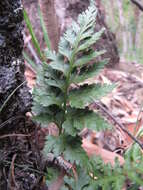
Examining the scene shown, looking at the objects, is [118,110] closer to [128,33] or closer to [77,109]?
[77,109]

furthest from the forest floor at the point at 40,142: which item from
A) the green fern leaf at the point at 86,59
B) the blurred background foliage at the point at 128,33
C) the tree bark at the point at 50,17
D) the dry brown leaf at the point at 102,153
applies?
the blurred background foliage at the point at 128,33

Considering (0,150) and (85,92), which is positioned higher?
(85,92)

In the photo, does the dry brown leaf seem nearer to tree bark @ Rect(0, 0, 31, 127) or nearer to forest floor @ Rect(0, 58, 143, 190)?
forest floor @ Rect(0, 58, 143, 190)

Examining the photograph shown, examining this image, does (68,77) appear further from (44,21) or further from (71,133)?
(44,21)

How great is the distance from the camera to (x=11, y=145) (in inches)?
42.3

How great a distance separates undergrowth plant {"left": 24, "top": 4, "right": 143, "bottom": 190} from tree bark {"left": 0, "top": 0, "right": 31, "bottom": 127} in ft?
0.17

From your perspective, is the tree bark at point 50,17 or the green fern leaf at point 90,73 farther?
the tree bark at point 50,17

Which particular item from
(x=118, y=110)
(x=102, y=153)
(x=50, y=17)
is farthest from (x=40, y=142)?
(x=118, y=110)

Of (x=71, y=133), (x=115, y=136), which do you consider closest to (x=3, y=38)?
(x=71, y=133)

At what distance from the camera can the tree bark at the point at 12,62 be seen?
90cm

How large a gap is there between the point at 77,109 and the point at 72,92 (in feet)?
0.17

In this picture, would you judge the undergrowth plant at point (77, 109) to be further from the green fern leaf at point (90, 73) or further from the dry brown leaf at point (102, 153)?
the dry brown leaf at point (102, 153)

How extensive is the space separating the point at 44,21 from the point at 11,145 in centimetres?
65

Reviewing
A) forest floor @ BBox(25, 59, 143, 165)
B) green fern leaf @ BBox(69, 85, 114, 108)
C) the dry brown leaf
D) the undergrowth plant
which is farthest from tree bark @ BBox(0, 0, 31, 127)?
the dry brown leaf
